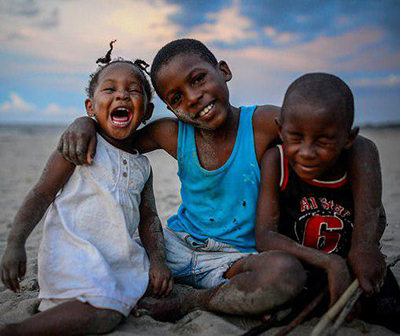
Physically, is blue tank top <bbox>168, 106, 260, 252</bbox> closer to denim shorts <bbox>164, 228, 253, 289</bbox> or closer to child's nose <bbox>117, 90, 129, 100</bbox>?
denim shorts <bbox>164, 228, 253, 289</bbox>

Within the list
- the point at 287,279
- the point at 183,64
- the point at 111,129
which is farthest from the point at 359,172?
the point at 111,129

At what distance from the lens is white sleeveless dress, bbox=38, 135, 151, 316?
192cm

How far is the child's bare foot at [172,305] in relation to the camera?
2082 millimetres

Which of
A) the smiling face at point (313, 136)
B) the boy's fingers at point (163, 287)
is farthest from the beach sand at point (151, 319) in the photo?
the smiling face at point (313, 136)

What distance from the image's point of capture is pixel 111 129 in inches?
90.4

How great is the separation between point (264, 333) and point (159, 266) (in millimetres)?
685

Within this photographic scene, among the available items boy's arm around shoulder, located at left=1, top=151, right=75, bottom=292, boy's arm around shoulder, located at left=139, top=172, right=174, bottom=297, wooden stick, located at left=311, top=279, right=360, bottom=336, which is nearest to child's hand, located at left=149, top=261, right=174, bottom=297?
boy's arm around shoulder, located at left=139, top=172, right=174, bottom=297

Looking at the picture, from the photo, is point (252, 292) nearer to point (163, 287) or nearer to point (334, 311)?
point (334, 311)

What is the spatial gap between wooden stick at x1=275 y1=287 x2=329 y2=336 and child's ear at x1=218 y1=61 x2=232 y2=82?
4.55ft

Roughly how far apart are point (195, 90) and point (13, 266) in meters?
1.33

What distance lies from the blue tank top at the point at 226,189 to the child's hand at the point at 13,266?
3.35ft

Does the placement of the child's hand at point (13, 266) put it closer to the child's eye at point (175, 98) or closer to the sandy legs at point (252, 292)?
the sandy legs at point (252, 292)

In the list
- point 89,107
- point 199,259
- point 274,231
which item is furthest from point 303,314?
point 89,107

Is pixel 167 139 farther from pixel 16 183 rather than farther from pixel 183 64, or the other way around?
pixel 16 183
